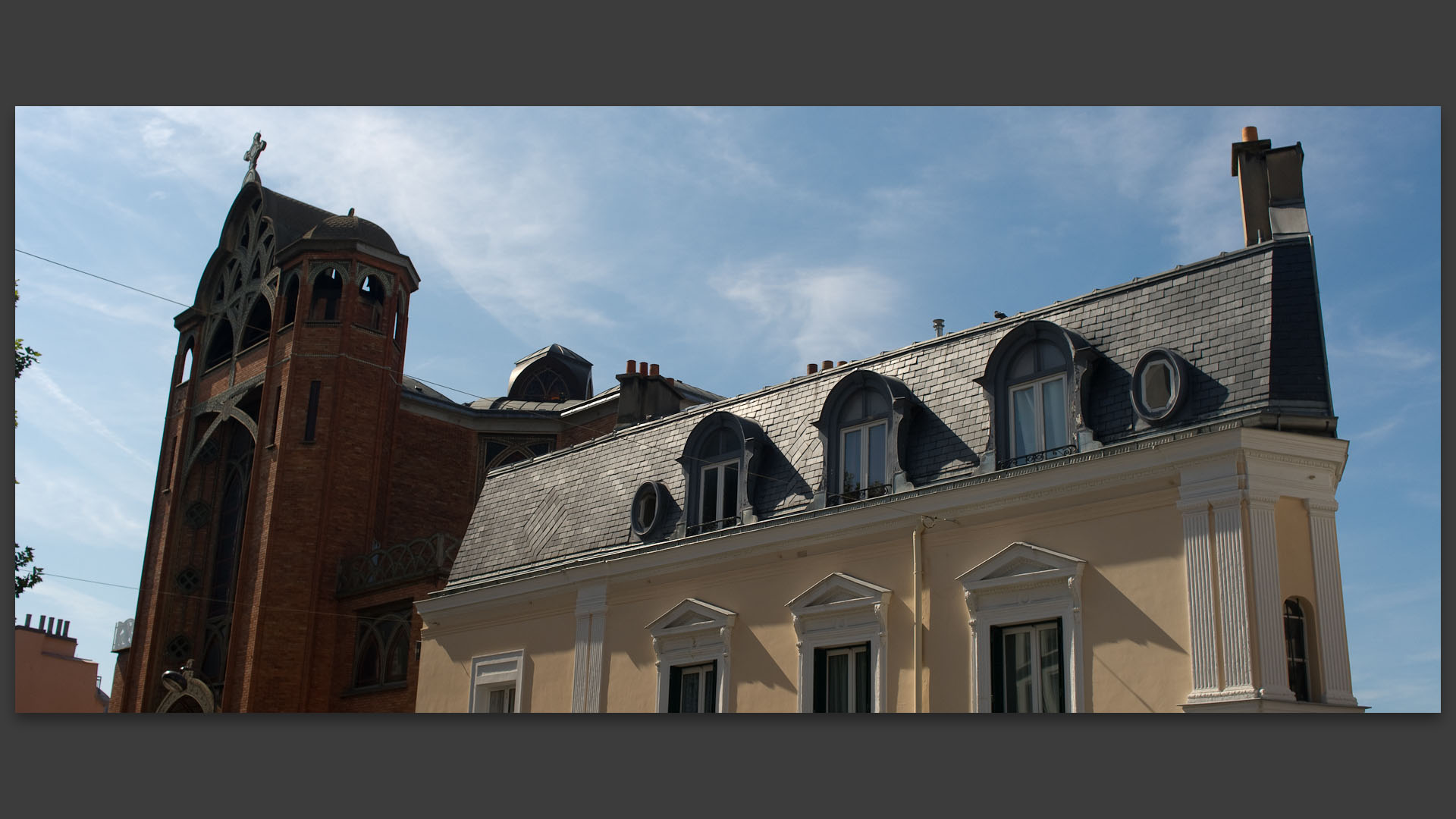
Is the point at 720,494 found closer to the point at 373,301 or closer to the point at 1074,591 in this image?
the point at 1074,591

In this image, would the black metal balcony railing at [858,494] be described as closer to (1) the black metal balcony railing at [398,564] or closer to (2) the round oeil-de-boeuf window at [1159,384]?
(2) the round oeil-de-boeuf window at [1159,384]

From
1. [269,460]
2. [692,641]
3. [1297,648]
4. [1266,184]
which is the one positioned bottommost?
[1297,648]

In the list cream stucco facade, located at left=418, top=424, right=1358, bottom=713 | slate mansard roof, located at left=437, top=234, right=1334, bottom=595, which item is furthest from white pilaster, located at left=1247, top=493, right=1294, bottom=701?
slate mansard roof, located at left=437, top=234, right=1334, bottom=595

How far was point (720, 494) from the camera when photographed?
1780cm

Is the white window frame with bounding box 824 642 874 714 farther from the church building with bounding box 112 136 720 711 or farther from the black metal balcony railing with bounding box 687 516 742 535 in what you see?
the church building with bounding box 112 136 720 711

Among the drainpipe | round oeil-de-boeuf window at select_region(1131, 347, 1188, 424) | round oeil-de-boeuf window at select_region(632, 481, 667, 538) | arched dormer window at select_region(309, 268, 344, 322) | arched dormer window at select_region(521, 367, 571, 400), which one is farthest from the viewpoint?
arched dormer window at select_region(521, 367, 571, 400)

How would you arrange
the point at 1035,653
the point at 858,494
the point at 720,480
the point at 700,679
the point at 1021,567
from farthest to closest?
1. the point at 720,480
2. the point at 700,679
3. the point at 858,494
4. the point at 1021,567
5. the point at 1035,653

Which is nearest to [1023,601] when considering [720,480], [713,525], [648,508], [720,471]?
[713,525]

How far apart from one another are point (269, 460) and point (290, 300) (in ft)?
13.3

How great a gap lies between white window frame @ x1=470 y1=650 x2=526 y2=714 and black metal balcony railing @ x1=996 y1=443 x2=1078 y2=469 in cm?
777

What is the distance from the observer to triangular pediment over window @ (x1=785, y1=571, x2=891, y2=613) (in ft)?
50.0

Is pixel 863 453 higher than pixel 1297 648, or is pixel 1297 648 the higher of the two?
pixel 863 453
